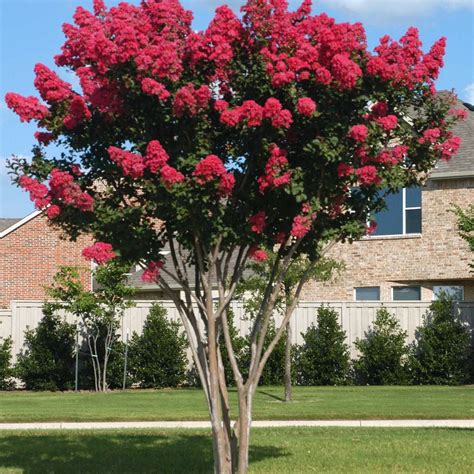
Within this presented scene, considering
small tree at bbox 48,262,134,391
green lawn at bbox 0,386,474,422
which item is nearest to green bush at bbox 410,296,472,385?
green lawn at bbox 0,386,474,422

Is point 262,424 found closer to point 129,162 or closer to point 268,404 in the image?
point 268,404

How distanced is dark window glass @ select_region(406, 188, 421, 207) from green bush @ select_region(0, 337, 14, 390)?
1188 cm

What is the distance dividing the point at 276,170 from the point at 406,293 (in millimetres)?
21550

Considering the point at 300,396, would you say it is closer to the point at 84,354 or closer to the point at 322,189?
the point at 84,354

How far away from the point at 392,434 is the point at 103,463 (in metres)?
4.22

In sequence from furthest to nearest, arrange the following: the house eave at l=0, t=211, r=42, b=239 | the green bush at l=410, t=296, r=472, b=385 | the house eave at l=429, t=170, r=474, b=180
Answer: the house eave at l=0, t=211, r=42, b=239 < the house eave at l=429, t=170, r=474, b=180 < the green bush at l=410, t=296, r=472, b=385

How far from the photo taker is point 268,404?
20.1 meters

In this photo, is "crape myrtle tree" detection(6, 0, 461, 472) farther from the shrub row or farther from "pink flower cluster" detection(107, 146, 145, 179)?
the shrub row

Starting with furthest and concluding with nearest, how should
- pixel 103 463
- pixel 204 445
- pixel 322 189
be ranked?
1. pixel 204 445
2. pixel 103 463
3. pixel 322 189

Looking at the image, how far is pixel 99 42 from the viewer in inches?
374

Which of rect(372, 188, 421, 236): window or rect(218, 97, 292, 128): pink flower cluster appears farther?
rect(372, 188, 421, 236): window

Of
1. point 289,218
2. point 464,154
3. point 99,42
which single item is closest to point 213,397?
point 289,218

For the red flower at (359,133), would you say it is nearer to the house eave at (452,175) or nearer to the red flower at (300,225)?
the red flower at (300,225)

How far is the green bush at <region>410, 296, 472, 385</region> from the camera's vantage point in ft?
83.6
